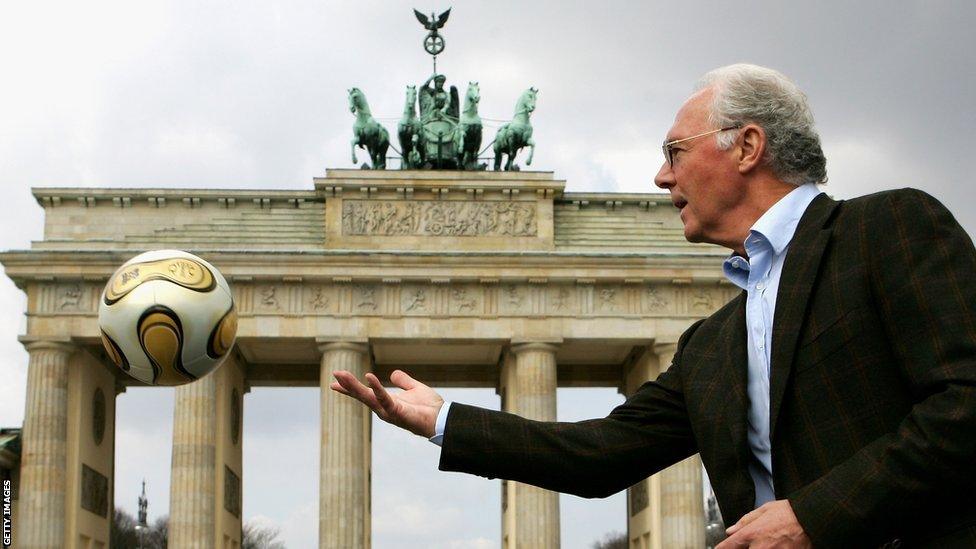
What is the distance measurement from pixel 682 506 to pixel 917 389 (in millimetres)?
42979

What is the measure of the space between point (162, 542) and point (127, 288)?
89.8m

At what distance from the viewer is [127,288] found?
11883 millimetres

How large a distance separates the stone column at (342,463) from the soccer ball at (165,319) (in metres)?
32.4

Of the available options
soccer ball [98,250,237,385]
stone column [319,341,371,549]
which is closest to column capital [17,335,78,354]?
stone column [319,341,371,549]

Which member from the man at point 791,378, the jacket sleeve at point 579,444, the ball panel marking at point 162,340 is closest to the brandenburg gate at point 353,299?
the ball panel marking at point 162,340

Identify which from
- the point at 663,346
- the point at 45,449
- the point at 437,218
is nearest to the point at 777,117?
the point at 663,346

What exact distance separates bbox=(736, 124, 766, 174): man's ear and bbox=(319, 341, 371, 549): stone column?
134 ft

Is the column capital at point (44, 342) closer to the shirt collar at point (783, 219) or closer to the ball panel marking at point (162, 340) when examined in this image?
the ball panel marking at point (162, 340)

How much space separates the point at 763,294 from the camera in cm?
399

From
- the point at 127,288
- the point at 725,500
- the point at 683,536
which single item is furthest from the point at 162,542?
the point at 725,500

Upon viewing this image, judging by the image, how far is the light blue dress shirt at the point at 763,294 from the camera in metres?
3.96

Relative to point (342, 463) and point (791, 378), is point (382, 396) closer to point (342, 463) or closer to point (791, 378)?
point (791, 378)

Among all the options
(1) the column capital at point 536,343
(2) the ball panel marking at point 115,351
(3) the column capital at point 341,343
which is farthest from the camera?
(1) the column capital at point 536,343

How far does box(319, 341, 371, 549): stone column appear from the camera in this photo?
4481 centimetres
